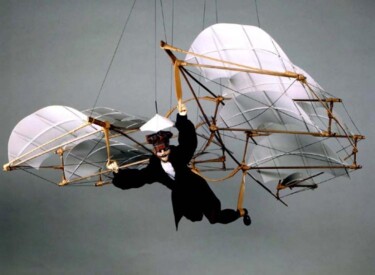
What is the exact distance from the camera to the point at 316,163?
28.7 feet

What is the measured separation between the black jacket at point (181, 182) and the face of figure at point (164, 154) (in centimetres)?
4

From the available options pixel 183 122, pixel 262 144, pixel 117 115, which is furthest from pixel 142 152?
pixel 183 122

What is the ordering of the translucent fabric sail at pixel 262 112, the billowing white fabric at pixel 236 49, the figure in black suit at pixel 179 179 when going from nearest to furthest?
1. the figure in black suit at pixel 179 179
2. the translucent fabric sail at pixel 262 112
3. the billowing white fabric at pixel 236 49

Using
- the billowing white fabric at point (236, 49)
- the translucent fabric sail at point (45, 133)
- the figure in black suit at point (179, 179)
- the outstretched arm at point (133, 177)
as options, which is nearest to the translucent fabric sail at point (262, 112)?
the billowing white fabric at point (236, 49)

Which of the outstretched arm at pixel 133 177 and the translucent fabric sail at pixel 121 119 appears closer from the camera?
the outstretched arm at pixel 133 177

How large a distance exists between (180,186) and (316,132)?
1557mm

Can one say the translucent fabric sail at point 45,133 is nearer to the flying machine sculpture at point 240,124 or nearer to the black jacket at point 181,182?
the flying machine sculpture at point 240,124

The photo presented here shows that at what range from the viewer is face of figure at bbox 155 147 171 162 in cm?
759

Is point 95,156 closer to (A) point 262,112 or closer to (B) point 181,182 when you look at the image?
(B) point 181,182

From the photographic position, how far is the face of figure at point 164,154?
7.59 m

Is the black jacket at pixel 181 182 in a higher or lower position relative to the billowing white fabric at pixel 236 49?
lower

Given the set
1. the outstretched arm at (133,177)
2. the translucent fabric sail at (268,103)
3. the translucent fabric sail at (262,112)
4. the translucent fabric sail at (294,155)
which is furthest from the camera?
the translucent fabric sail at (294,155)

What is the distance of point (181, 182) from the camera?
7668mm

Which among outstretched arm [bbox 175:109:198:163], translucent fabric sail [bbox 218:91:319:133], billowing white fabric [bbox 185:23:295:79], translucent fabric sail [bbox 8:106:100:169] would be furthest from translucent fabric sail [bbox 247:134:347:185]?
translucent fabric sail [bbox 8:106:100:169]
